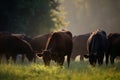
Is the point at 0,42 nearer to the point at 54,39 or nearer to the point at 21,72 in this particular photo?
the point at 54,39

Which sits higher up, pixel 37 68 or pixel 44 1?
pixel 44 1

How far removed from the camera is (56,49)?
71.2 feet

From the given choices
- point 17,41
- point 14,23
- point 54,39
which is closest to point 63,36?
point 54,39

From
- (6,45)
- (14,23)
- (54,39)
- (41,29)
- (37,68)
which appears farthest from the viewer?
(41,29)

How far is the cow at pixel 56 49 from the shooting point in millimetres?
20984

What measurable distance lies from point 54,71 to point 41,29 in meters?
20.3

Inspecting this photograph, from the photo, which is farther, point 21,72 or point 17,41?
point 17,41

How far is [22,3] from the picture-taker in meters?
34.0

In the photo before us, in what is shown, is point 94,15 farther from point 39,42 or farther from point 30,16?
point 39,42

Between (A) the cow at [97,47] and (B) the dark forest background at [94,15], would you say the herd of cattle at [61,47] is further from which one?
(B) the dark forest background at [94,15]

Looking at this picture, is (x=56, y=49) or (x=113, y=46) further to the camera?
(x=113, y=46)

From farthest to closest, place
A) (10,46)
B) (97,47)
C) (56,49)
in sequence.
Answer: (10,46)
(97,47)
(56,49)

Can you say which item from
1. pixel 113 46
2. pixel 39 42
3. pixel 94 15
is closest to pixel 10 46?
pixel 39 42

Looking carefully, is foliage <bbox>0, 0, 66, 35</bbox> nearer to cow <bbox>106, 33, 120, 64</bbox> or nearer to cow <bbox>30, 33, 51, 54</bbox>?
cow <bbox>30, 33, 51, 54</bbox>
